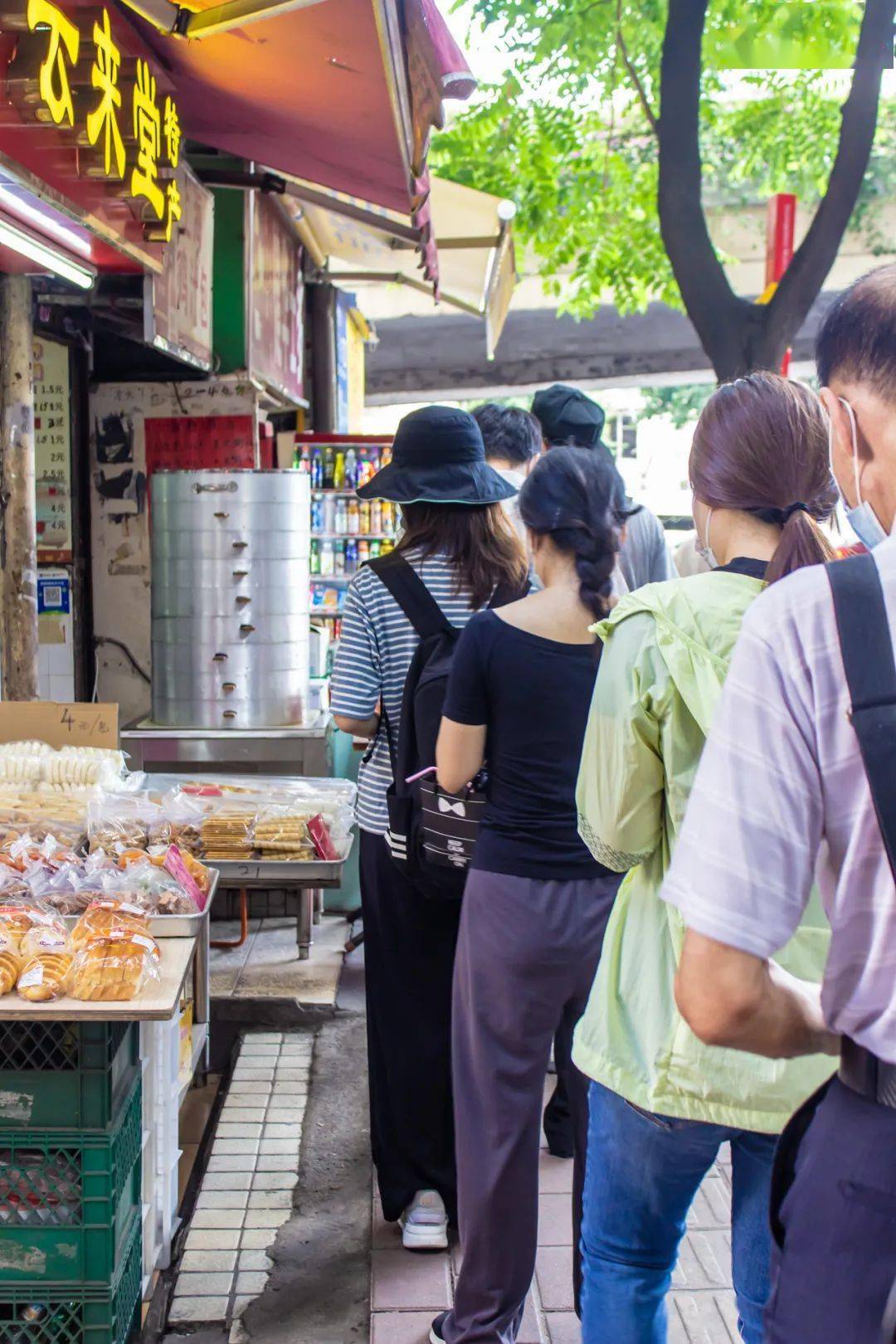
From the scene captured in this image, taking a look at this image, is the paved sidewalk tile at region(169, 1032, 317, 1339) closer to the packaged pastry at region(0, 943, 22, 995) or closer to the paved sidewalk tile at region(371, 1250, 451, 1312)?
the paved sidewalk tile at region(371, 1250, 451, 1312)

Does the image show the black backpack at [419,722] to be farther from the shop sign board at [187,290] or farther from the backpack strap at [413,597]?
the shop sign board at [187,290]

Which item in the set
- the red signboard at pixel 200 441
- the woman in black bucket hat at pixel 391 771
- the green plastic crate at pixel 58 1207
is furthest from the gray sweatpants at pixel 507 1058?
the red signboard at pixel 200 441

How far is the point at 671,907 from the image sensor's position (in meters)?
2.10

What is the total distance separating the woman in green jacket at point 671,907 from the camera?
199cm

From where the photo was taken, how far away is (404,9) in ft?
12.6

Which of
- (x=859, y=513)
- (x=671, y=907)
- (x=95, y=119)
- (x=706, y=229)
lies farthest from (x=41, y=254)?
(x=706, y=229)

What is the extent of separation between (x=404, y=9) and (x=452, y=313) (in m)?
11.2

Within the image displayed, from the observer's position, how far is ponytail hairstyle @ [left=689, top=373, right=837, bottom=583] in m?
2.03

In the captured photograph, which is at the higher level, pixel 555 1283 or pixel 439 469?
pixel 439 469

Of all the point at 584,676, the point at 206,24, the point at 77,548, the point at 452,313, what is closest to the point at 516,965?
the point at 584,676

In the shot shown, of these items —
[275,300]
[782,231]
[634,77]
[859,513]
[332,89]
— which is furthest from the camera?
[782,231]

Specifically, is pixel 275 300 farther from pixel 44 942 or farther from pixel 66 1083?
pixel 66 1083

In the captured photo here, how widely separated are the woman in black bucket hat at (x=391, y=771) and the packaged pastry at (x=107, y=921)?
24.7 inches

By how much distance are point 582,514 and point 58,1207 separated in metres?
1.85
